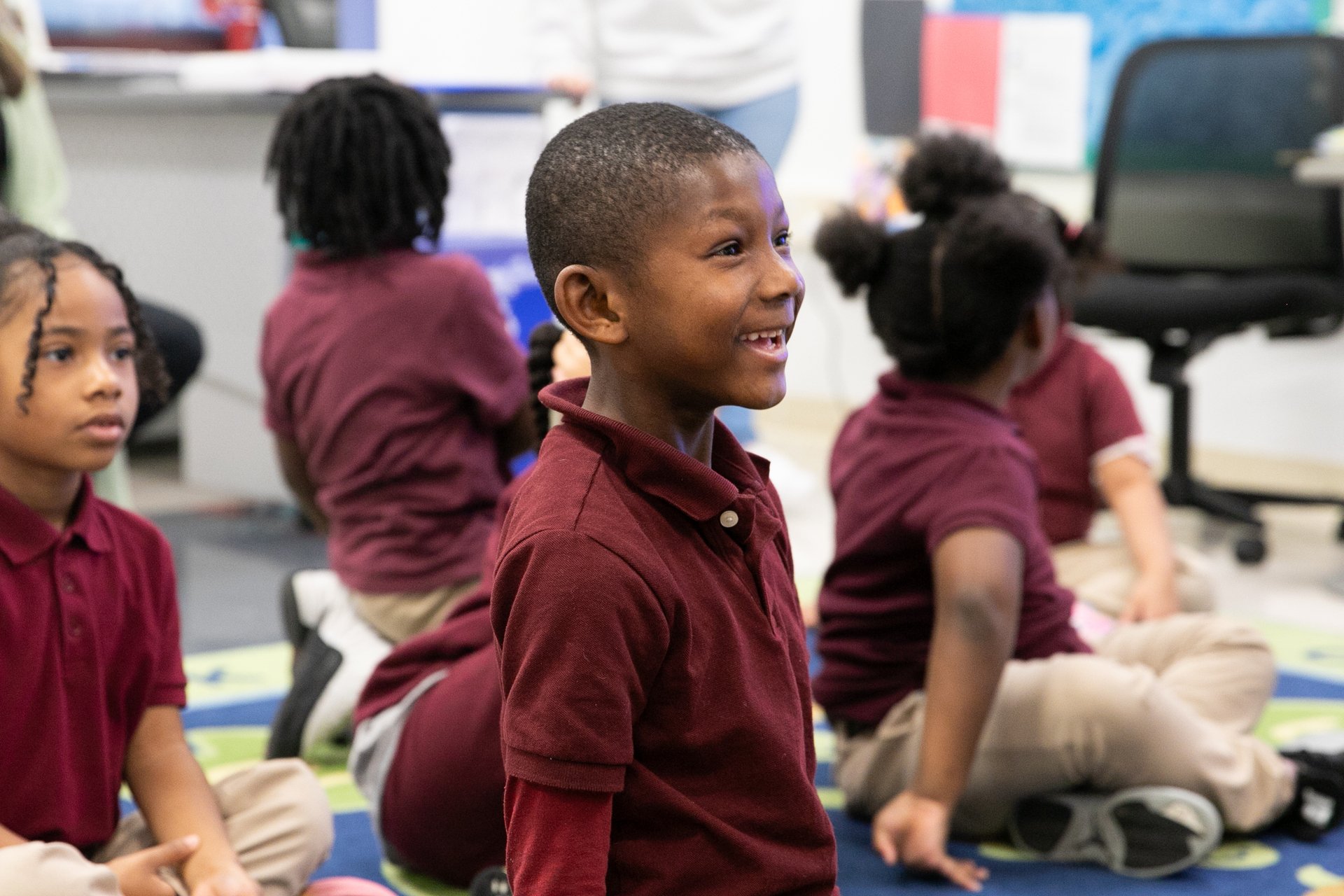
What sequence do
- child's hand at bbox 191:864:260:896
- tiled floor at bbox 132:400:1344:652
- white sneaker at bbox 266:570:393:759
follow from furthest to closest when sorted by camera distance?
tiled floor at bbox 132:400:1344:652 < white sneaker at bbox 266:570:393:759 < child's hand at bbox 191:864:260:896

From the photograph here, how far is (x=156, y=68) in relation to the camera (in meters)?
3.07

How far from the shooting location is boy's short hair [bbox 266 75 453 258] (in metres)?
1.78

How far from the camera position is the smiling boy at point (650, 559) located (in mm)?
771

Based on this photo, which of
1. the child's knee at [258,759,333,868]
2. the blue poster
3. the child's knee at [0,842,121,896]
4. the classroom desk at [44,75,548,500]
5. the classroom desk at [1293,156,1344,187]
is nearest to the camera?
the child's knee at [0,842,121,896]

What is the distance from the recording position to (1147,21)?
3.61m

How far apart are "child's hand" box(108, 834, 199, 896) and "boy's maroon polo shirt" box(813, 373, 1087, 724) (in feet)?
2.22

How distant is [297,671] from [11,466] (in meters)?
0.63

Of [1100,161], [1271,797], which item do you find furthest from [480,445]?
[1100,161]

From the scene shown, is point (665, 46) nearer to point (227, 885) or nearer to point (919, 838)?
point (919, 838)

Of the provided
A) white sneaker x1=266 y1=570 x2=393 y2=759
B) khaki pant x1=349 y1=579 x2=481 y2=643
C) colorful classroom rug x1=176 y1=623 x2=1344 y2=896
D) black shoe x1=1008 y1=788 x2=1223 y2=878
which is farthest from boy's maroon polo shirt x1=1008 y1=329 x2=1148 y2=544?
white sneaker x1=266 y1=570 x2=393 y2=759

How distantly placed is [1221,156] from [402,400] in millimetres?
2067

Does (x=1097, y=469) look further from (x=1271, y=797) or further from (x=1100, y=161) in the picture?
(x=1100, y=161)

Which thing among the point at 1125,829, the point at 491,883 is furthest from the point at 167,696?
the point at 1125,829

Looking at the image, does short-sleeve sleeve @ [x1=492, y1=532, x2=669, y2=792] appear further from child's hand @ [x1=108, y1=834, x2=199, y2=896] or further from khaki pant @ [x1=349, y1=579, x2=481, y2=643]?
khaki pant @ [x1=349, y1=579, x2=481, y2=643]
